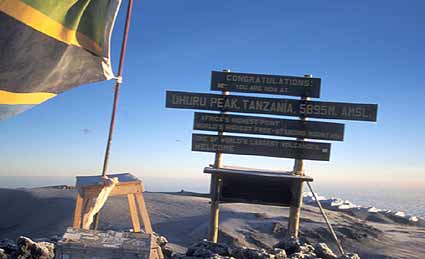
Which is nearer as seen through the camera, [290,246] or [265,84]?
[290,246]

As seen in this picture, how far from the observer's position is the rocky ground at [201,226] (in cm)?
1130

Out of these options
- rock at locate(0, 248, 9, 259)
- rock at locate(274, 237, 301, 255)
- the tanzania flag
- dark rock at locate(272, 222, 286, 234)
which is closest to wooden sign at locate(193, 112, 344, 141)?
rock at locate(274, 237, 301, 255)

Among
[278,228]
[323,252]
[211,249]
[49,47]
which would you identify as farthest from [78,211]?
[278,228]

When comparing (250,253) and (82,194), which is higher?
(82,194)

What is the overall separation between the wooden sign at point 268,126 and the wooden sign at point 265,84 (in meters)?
0.59

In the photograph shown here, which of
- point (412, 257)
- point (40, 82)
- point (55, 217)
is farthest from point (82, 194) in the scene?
point (55, 217)

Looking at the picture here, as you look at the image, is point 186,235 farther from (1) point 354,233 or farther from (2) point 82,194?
(2) point 82,194

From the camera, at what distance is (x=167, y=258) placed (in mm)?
7043

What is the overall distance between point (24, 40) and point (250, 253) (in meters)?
4.42

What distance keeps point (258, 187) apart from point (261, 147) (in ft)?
2.83

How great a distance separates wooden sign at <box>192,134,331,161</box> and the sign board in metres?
0.46

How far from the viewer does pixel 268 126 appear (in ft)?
33.0

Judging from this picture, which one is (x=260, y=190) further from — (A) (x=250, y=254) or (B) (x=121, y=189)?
(B) (x=121, y=189)

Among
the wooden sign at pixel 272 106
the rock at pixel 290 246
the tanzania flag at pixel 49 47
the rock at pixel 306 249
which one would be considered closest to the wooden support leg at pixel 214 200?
the wooden sign at pixel 272 106
